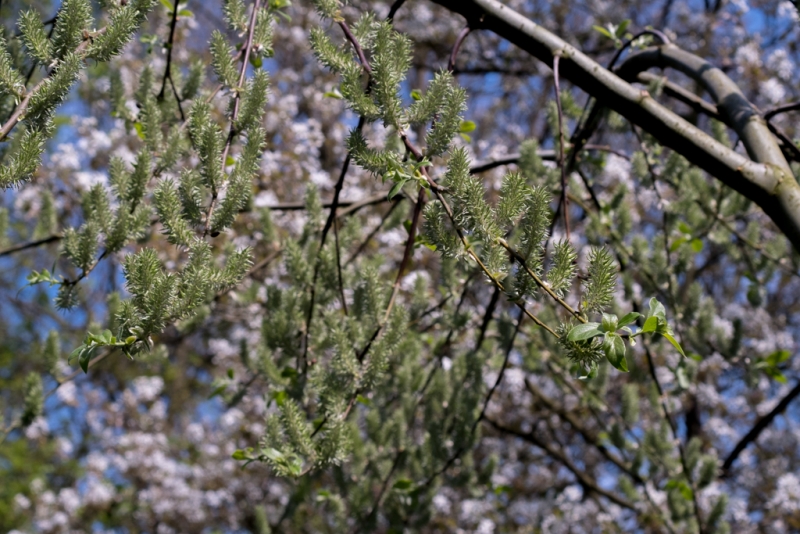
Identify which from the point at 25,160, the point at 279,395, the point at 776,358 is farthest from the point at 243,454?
the point at 776,358

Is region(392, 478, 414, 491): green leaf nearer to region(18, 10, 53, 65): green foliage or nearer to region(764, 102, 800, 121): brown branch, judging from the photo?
region(764, 102, 800, 121): brown branch

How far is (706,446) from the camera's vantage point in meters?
6.06

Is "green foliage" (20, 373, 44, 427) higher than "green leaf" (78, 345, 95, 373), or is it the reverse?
"green foliage" (20, 373, 44, 427)

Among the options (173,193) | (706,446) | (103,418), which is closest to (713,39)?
(706,446)

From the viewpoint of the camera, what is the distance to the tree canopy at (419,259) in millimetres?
1114

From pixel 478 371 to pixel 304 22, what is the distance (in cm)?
615

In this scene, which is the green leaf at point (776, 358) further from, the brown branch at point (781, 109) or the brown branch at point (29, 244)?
the brown branch at point (29, 244)

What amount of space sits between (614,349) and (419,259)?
13.9ft

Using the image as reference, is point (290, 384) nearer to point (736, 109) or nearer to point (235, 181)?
point (235, 181)

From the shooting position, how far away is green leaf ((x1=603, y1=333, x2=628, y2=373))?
0.97 m

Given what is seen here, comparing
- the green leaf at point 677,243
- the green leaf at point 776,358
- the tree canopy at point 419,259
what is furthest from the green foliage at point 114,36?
the green leaf at point 776,358

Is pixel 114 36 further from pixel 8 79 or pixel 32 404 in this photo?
pixel 32 404

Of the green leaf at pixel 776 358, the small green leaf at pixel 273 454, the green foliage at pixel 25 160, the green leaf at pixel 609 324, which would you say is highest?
the green leaf at pixel 776 358

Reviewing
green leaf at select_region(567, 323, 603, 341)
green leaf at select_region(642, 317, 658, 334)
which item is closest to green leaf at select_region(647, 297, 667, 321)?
green leaf at select_region(642, 317, 658, 334)
